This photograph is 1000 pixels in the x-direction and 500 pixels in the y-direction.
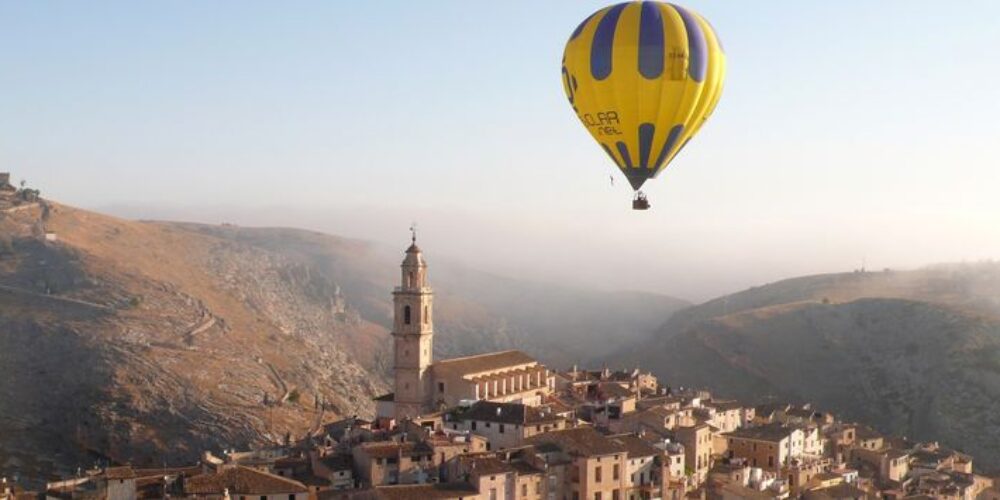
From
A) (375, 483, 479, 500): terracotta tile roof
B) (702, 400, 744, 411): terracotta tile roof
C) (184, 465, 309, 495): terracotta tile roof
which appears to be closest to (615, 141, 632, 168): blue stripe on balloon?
(375, 483, 479, 500): terracotta tile roof

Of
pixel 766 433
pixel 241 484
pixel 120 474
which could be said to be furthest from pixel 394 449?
pixel 766 433

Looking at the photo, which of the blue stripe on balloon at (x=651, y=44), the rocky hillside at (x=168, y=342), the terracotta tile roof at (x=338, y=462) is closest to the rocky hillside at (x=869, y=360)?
the rocky hillside at (x=168, y=342)

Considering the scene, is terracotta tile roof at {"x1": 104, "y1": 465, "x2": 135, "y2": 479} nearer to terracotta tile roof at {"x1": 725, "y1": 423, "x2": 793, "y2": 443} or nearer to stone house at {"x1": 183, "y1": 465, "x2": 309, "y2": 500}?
stone house at {"x1": 183, "y1": 465, "x2": 309, "y2": 500}

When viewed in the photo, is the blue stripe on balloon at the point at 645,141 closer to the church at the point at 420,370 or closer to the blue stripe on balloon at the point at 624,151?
the blue stripe on balloon at the point at 624,151

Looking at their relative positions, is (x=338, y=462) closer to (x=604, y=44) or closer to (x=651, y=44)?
(x=604, y=44)

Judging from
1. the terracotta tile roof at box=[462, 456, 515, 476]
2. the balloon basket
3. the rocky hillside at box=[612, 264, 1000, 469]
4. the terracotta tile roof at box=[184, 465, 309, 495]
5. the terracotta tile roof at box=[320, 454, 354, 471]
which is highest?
the balloon basket

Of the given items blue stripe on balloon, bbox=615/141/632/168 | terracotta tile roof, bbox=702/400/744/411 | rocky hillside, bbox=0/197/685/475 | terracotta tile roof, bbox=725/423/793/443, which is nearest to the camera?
blue stripe on balloon, bbox=615/141/632/168

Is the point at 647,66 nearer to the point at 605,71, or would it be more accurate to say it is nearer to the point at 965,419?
the point at 605,71
